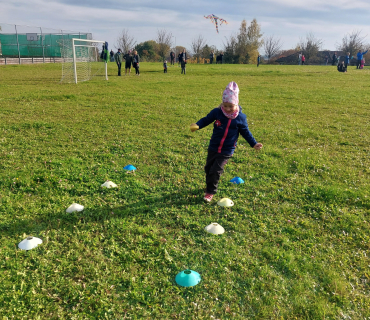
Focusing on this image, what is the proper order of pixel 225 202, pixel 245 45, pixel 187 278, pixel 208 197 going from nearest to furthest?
1. pixel 187 278
2. pixel 225 202
3. pixel 208 197
4. pixel 245 45

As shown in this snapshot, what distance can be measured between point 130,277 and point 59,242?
109 centimetres

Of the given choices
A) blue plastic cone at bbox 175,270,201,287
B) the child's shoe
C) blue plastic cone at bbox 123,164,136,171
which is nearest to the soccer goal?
blue plastic cone at bbox 123,164,136,171

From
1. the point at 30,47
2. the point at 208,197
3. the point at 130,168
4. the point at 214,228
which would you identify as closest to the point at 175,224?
the point at 214,228

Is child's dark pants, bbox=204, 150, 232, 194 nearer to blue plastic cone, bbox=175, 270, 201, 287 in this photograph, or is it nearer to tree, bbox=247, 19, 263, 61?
blue plastic cone, bbox=175, 270, 201, 287

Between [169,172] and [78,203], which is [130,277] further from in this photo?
[169,172]

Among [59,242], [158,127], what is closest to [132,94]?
[158,127]

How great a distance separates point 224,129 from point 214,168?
621 millimetres

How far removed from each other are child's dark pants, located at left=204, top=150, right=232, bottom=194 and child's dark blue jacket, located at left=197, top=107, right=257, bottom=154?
9cm

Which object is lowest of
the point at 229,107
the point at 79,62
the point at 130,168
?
the point at 130,168

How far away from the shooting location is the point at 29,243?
3.45 m

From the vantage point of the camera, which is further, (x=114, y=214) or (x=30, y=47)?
(x=30, y=47)

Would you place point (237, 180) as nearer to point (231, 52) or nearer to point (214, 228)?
point (214, 228)

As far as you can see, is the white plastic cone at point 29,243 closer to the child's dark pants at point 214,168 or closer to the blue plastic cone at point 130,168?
the blue plastic cone at point 130,168

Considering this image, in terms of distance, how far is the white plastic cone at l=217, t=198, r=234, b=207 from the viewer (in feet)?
14.9
